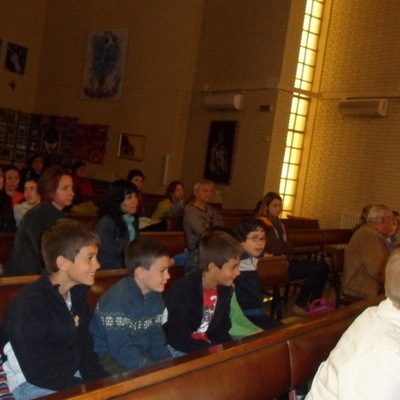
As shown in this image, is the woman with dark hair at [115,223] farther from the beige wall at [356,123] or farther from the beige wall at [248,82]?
the beige wall at [356,123]

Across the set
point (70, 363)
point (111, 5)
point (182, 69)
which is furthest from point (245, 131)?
point (70, 363)

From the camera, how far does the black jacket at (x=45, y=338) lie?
90.1 inches

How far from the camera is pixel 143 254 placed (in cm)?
299

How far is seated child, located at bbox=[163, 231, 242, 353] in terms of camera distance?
3.19m

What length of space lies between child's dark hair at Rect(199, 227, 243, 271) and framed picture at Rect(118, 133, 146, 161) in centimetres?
968

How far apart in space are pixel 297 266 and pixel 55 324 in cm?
441

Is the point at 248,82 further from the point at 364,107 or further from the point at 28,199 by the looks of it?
the point at 28,199

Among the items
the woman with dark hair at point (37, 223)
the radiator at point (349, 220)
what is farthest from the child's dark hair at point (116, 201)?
the radiator at point (349, 220)

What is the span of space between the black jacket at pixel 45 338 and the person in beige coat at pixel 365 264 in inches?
143

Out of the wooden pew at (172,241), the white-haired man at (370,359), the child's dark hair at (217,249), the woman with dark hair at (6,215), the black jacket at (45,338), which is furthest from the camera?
the wooden pew at (172,241)

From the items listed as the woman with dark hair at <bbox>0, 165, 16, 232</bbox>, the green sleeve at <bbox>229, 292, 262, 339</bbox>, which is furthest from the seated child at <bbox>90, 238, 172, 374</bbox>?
the woman with dark hair at <bbox>0, 165, 16, 232</bbox>

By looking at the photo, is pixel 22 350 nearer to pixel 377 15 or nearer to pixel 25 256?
pixel 25 256

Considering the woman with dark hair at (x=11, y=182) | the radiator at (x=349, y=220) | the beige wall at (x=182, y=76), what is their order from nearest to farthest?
the woman with dark hair at (x=11, y=182) → the radiator at (x=349, y=220) → the beige wall at (x=182, y=76)

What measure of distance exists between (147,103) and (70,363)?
1100 cm
